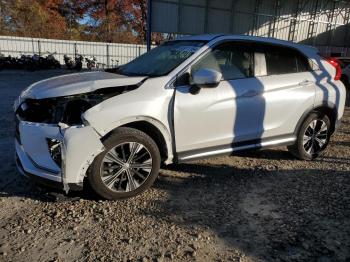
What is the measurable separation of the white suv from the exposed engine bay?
11mm

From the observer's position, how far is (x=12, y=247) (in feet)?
10.7

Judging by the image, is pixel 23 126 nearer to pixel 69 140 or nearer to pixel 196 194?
pixel 69 140

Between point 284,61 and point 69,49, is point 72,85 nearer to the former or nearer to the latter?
point 284,61

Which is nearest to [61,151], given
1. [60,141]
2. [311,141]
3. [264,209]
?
[60,141]

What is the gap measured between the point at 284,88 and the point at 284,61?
432 mm

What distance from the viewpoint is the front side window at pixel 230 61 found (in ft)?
15.2

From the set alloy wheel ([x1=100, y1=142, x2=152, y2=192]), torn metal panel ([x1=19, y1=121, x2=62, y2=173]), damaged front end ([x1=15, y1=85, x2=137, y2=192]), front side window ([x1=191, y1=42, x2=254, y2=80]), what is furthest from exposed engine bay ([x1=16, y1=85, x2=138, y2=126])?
front side window ([x1=191, y1=42, x2=254, y2=80])

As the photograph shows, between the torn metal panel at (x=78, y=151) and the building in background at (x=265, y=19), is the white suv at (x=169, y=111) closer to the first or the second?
the torn metal panel at (x=78, y=151)

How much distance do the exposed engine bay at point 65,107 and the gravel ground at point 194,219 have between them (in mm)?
861

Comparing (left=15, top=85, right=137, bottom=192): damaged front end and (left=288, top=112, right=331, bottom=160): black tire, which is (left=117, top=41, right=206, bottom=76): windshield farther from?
(left=288, top=112, right=331, bottom=160): black tire

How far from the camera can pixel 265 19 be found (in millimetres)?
25031

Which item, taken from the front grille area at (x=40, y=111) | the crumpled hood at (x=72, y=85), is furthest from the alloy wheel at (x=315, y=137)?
the front grille area at (x=40, y=111)

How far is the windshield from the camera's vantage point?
15.0 feet

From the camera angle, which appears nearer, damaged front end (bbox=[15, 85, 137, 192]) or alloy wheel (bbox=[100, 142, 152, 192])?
damaged front end (bbox=[15, 85, 137, 192])
